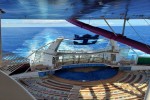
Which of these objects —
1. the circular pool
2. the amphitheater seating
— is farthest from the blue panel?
the circular pool

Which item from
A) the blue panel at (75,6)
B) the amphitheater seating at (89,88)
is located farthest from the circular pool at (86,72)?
the blue panel at (75,6)

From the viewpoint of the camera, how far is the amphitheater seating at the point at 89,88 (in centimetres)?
1090

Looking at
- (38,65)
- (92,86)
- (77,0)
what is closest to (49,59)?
(38,65)

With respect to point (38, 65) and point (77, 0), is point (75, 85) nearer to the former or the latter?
point (38, 65)

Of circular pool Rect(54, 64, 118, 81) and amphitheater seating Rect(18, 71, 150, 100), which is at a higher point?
circular pool Rect(54, 64, 118, 81)

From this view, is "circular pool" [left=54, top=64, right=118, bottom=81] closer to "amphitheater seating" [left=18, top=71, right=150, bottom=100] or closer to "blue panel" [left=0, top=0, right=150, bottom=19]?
"amphitheater seating" [left=18, top=71, right=150, bottom=100]

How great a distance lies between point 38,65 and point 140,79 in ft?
17.7

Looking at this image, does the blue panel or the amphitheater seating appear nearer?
the blue panel

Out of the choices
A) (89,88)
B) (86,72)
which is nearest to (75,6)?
(89,88)

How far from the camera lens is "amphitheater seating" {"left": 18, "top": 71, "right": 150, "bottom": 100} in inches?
429

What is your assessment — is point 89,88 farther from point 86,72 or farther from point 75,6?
point 75,6

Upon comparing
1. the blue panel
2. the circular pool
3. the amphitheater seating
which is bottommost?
the amphitheater seating

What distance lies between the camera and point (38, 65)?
555 inches

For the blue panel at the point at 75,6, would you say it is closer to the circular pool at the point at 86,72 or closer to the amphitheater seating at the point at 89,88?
the amphitheater seating at the point at 89,88
